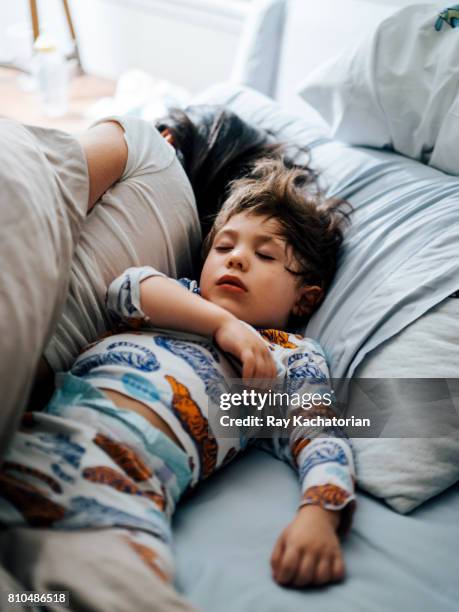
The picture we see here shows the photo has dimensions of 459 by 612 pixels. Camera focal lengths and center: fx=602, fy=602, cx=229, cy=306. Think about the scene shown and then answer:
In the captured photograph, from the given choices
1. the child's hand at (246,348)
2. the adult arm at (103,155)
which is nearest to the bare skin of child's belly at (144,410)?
the child's hand at (246,348)

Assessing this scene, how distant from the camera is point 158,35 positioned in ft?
8.27

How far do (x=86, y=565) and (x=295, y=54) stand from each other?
1414 mm

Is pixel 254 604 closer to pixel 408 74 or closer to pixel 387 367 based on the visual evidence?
pixel 387 367

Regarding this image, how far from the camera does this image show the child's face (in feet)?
2.98

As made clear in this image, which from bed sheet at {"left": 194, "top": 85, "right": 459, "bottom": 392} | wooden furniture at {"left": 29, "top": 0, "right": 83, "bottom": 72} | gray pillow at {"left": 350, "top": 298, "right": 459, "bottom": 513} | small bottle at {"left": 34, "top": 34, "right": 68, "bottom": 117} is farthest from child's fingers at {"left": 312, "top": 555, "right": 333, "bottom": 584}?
wooden furniture at {"left": 29, "top": 0, "right": 83, "bottom": 72}

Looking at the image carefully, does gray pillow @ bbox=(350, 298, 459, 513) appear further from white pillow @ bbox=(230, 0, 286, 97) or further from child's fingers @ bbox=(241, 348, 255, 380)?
white pillow @ bbox=(230, 0, 286, 97)

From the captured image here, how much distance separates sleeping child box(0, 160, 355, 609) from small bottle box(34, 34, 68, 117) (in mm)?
1619

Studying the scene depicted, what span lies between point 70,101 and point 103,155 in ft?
6.02

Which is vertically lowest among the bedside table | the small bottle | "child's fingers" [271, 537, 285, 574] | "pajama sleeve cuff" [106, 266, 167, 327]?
the bedside table

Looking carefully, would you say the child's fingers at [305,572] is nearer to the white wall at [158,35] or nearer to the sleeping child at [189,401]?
the sleeping child at [189,401]

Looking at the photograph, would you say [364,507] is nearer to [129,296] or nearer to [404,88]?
[129,296]

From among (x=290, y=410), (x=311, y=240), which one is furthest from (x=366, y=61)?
(x=290, y=410)

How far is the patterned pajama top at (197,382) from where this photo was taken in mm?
735

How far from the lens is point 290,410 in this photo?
2.75 ft
